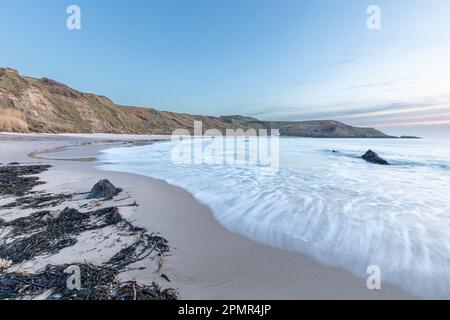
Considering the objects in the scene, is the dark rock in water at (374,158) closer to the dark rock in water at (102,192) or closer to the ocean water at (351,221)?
the ocean water at (351,221)

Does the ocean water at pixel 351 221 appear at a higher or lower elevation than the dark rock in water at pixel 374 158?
lower

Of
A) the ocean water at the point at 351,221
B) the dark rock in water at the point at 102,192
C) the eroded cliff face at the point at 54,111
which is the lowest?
the ocean water at the point at 351,221

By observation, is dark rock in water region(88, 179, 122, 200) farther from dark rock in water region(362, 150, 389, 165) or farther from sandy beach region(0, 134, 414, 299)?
dark rock in water region(362, 150, 389, 165)

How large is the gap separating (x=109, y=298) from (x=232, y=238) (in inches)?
67.8

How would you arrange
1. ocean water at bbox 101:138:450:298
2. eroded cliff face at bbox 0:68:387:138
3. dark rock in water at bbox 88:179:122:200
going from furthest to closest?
eroded cliff face at bbox 0:68:387:138 → dark rock in water at bbox 88:179:122:200 → ocean water at bbox 101:138:450:298

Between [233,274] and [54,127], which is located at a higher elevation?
[54,127]

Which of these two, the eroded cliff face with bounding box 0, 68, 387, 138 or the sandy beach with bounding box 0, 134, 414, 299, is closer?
the sandy beach with bounding box 0, 134, 414, 299

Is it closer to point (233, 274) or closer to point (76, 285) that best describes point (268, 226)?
point (233, 274)

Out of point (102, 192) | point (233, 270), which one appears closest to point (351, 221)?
point (233, 270)

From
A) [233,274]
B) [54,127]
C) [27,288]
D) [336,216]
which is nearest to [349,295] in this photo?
[233,274]

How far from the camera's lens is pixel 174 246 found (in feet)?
9.88

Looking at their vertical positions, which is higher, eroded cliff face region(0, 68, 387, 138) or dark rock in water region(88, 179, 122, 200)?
eroded cliff face region(0, 68, 387, 138)

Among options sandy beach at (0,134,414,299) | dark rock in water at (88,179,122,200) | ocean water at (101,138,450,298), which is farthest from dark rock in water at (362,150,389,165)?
dark rock in water at (88,179,122,200)

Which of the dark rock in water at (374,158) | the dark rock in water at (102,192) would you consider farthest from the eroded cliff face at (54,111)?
the dark rock in water at (374,158)
